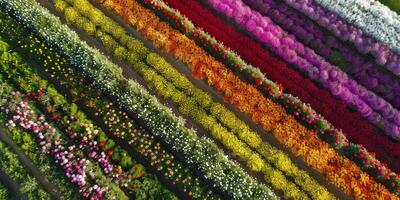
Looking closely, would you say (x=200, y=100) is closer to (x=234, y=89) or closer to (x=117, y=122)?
(x=234, y=89)

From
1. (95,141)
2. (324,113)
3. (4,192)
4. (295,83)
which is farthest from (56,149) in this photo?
(324,113)

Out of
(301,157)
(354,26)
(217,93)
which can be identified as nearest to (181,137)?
(217,93)

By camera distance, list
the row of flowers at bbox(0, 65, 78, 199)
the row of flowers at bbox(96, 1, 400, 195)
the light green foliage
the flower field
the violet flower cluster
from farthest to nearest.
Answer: the light green foliage, the row of flowers at bbox(96, 1, 400, 195), the flower field, the row of flowers at bbox(0, 65, 78, 199), the violet flower cluster

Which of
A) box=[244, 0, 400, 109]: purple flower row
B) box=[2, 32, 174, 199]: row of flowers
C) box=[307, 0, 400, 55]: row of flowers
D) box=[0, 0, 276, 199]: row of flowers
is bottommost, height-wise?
box=[2, 32, 174, 199]: row of flowers

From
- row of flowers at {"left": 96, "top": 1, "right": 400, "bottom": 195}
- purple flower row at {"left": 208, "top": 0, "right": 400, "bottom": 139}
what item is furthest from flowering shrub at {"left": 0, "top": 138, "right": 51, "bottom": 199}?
purple flower row at {"left": 208, "top": 0, "right": 400, "bottom": 139}

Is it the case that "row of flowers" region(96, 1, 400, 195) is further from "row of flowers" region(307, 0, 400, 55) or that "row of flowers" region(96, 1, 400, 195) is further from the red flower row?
"row of flowers" region(307, 0, 400, 55)
